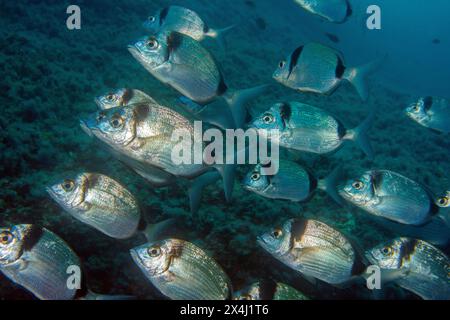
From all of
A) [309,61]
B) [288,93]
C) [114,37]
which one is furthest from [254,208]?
[114,37]

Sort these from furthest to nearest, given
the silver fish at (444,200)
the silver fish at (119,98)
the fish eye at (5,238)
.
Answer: the silver fish at (119,98)
the silver fish at (444,200)
the fish eye at (5,238)

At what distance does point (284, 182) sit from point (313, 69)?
4.16ft

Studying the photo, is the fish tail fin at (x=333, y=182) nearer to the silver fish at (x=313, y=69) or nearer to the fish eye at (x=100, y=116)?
the silver fish at (x=313, y=69)

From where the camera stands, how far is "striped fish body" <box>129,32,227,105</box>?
9.57 ft

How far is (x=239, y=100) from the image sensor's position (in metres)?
3.08

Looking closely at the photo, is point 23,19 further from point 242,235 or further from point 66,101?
point 242,235

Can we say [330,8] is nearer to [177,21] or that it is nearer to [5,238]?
[177,21]

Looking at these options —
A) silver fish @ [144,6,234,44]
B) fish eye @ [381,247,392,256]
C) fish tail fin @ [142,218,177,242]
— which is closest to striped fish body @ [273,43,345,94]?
silver fish @ [144,6,234,44]

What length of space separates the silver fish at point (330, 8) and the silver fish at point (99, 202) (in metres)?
3.37

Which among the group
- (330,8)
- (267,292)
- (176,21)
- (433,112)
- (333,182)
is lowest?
(267,292)

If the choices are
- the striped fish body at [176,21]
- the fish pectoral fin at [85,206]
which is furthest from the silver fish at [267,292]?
the striped fish body at [176,21]

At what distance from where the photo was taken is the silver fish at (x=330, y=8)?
404 cm

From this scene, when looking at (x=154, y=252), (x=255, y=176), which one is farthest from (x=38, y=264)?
(x=255, y=176)
